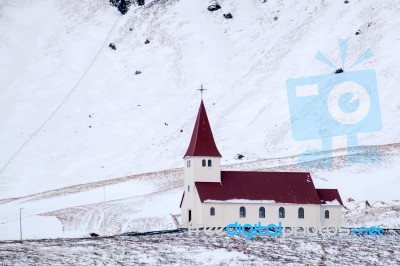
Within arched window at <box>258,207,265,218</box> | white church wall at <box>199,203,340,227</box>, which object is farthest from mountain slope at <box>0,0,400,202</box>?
arched window at <box>258,207,265,218</box>

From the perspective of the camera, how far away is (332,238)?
4241cm

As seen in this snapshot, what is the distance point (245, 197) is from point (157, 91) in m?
61.2

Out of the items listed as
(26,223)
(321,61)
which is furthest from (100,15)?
(26,223)

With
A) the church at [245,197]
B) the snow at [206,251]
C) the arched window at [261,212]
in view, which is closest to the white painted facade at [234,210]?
the church at [245,197]

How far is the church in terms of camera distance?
161 ft

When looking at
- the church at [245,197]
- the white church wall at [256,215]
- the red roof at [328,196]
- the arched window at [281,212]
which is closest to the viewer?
the white church wall at [256,215]

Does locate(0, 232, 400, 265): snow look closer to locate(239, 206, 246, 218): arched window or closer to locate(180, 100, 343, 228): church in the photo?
locate(180, 100, 343, 228): church

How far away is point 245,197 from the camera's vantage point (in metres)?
49.4

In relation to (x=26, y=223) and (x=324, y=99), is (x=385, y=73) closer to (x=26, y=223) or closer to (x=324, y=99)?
(x=324, y=99)

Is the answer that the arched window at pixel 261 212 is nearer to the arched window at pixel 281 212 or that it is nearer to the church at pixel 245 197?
the church at pixel 245 197

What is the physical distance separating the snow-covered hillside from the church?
26.1ft

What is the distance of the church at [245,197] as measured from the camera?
4909cm

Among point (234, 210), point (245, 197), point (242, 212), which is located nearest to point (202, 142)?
point (245, 197)

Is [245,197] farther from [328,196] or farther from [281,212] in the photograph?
[328,196]
